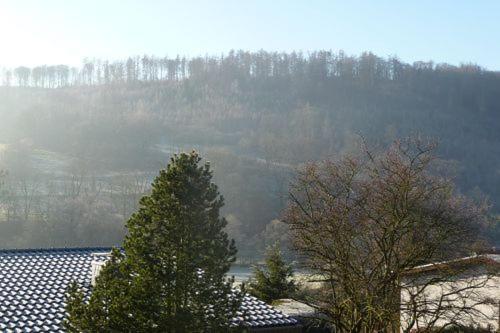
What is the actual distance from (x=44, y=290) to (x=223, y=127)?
111m

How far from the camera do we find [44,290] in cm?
1662

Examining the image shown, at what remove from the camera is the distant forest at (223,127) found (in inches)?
2842

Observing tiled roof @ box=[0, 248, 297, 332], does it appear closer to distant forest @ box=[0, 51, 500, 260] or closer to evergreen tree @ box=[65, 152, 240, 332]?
evergreen tree @ box=[65, 152, 240, 332]

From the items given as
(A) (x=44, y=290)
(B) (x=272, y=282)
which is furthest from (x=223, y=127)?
(A) (x=44, y=290)

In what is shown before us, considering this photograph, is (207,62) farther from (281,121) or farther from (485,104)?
(485,104)

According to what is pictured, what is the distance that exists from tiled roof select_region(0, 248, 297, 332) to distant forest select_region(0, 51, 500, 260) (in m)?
36.4

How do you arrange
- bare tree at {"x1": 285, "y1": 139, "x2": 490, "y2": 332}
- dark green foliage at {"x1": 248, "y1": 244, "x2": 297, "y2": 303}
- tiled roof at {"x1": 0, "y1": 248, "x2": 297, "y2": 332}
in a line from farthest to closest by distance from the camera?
dark green foliage at {"x1": 248, "y1": 244, "x2": 297, "y2": 303} < bare tree at {"x1": 285, "y1": 139, "x2": 490, "y2": 332} < tiled roof at {"x1": 0, "y1": 248, "x2": 297, "y2": 332}

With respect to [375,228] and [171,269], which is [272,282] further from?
[171,269]

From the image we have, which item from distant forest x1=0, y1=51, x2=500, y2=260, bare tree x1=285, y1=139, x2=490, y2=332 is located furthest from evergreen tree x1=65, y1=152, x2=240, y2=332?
distant forest x1=0, y1=51, x2=500, y2=260

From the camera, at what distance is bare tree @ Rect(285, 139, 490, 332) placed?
1580cm

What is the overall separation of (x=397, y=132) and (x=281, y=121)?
20021mm

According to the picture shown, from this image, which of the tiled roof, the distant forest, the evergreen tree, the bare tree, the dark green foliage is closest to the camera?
the evergreen tree

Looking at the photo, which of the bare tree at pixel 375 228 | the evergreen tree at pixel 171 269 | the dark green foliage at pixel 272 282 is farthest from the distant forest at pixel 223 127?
the evergreen tree at pixel 171 269

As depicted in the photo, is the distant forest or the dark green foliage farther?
the distant forest
